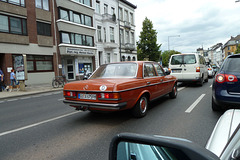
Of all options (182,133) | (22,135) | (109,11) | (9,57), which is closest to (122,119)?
(182,133)

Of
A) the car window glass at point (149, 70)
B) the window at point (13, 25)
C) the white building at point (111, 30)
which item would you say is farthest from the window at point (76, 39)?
the car window glass at point (149, 70)

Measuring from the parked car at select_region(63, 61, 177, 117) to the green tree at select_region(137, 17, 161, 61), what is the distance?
110ft

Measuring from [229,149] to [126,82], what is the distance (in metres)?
3.18

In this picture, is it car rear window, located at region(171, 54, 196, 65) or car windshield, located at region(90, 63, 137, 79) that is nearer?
car windshield, located at region(90, 63, 137, 79)

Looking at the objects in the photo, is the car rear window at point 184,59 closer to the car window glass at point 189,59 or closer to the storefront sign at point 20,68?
the car window glass at point 189,59

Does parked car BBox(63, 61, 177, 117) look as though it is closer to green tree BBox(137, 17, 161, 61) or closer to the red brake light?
the red brake light

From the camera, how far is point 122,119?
4.64m

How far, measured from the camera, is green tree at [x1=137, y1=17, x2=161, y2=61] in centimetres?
3812

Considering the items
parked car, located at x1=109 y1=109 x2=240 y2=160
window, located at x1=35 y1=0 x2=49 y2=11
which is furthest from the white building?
parked car, located at x1=109 y1=109 x2=240 y2=160

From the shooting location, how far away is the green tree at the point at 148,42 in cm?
3812

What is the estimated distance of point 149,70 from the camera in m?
5.56

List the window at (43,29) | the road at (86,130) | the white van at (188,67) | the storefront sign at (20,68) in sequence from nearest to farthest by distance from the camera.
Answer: the road at (86,130) < the white van at (188,67) < the storefront sign at (20,68) < the window at (43,29)

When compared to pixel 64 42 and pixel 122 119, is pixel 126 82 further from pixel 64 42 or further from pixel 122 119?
pixel 64 42

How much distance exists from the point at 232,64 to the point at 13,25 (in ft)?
62.3
